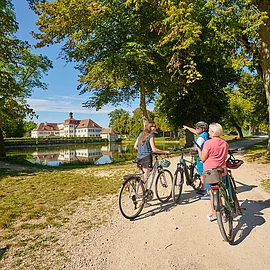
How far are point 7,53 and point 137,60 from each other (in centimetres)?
579

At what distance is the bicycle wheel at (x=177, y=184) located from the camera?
5203 millimetres

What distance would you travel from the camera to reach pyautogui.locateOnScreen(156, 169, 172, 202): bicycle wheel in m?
5.30

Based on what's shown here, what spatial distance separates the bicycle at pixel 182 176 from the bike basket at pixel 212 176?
1763 millimetres

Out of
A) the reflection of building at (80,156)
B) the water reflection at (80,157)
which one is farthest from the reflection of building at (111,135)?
the water reflection at (80,157)

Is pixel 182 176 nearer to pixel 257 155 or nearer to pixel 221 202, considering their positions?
pixel 221 202

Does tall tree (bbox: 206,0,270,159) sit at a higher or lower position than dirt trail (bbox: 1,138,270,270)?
higher

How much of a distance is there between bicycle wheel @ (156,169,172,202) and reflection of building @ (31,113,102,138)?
109230 mm

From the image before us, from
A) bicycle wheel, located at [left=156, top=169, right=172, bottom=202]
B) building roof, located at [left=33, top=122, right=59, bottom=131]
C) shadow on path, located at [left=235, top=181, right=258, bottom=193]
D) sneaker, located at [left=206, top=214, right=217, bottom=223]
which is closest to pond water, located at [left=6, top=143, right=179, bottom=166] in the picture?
shadow on path, located at [left=235, top=181, right=258, bottom=193]

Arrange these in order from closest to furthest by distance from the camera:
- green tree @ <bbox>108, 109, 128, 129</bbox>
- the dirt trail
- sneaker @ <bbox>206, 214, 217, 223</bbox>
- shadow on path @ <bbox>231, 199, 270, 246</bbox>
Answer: the dirt trail
shadow on path @ <bbox>231, 199, 270, 246</bbox>
sneaker @ <bbox>206, 214, 217, 223</bbox>
green tree @ <bbox>108, 109, 128, 129</bbox>

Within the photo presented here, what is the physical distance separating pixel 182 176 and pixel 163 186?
539mm

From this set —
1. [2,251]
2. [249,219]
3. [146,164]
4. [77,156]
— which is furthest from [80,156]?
[249,219]

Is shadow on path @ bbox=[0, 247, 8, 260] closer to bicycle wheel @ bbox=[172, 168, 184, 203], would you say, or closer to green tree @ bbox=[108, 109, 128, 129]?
bicycle wheel @ bbox=[172, 168, 184, 203]

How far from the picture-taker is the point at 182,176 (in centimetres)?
553

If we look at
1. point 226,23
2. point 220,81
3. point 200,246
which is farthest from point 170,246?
point 220,81
